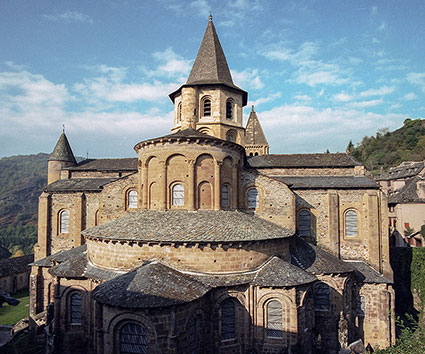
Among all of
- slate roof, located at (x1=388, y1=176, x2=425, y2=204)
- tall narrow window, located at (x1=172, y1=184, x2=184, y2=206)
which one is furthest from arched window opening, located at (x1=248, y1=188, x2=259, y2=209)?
slate roof, located at (x1=388, y1=176, x2=425, y2=204)

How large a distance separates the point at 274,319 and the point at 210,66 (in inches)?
875

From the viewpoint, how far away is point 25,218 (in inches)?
3757

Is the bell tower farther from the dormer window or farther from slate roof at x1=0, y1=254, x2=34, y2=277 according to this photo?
slate roof at x1=0, y1=254, x2=34, y2=277

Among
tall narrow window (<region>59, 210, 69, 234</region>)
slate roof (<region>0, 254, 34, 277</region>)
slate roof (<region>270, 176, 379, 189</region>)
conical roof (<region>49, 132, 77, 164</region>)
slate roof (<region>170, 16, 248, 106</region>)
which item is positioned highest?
slate roof (<region>170, 16, 248, 106</region>)

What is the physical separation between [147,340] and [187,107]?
19240mm

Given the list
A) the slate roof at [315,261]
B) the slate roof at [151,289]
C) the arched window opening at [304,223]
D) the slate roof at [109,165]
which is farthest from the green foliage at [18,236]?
the slate roof at [315,261]

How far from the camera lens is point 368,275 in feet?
64.4

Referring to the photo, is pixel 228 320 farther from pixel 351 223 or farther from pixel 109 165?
pixel 109 165

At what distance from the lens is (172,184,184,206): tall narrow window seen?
Answer: 17.4 m

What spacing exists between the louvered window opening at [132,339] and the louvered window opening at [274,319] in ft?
19.5

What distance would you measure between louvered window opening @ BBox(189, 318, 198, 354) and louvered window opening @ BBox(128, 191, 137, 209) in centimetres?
1198

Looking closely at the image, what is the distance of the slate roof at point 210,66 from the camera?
26.4m

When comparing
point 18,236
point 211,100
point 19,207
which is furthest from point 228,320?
point 19,207

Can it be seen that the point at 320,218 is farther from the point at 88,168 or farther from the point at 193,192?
the point at 88,168
